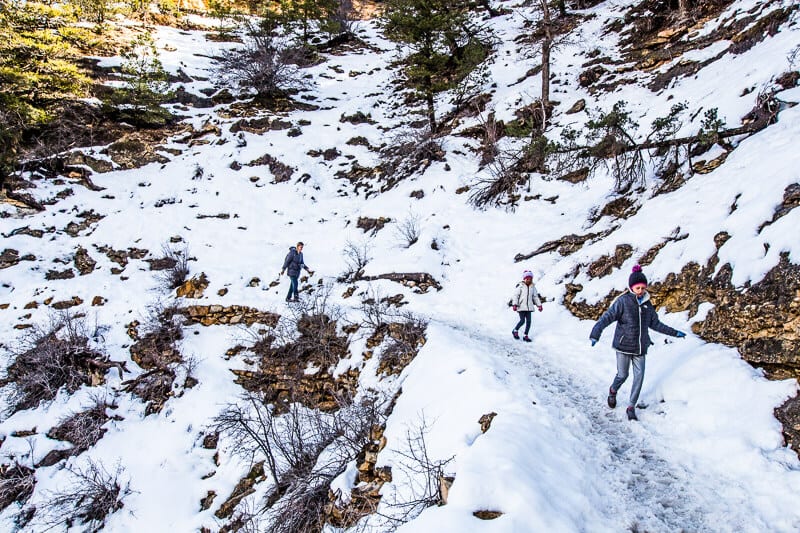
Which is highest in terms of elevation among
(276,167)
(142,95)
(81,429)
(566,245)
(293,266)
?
(142,95)

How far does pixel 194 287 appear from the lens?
1175 cm

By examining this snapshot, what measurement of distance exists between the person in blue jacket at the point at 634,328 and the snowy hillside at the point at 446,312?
55 centimetres

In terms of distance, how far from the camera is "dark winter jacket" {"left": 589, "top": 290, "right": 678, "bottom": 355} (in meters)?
4.68

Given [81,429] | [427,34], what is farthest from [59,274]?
[427,34]

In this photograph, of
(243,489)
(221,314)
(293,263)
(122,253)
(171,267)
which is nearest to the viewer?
(243,489)

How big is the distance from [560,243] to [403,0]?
14.2 meters

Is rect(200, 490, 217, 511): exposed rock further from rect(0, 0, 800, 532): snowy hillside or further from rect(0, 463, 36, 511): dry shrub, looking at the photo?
rect(0, 463, 36, 511): dry shrub

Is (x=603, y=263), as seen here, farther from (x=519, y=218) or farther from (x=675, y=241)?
(x=519, y=218)

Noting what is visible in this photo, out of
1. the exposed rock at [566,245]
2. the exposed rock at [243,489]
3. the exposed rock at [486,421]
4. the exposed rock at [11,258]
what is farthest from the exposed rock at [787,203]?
the exposed rock at [11,258]

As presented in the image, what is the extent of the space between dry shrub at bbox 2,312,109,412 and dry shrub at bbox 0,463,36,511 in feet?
5.11

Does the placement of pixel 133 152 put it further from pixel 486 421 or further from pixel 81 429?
pixel 486 421

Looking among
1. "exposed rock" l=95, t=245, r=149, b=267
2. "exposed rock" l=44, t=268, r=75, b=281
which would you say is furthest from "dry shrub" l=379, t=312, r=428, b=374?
"exposed rock" l=44, t=268, r=75, b=281

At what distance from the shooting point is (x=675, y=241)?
7.12 metres

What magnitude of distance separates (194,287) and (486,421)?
10.8 metres
